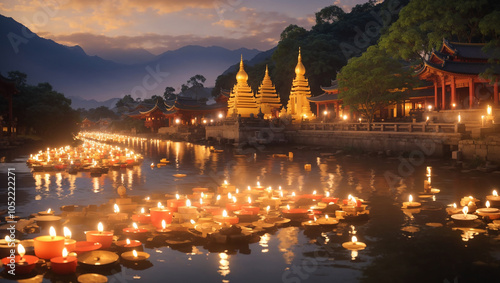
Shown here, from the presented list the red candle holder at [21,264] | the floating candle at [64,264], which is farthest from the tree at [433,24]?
the red candle holder at [21,264]

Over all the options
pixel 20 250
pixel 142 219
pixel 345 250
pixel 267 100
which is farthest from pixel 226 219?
pixel 267 100

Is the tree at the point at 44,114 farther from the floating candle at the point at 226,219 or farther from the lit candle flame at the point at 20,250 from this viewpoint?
the lit candle flame at the point at 20,250

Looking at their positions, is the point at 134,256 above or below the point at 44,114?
below

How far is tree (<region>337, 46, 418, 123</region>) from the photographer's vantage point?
1384 inches

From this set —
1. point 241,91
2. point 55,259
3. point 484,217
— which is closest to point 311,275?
point 55,259

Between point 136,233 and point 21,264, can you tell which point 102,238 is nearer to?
point 136,233

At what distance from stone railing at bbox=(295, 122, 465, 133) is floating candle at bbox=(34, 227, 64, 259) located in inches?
945

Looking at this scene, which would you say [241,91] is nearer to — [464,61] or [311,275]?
[464,61]

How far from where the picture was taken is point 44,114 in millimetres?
57000

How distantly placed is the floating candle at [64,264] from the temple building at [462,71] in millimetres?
32199

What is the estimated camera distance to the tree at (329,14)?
109 m

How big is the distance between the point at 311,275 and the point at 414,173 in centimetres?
1511

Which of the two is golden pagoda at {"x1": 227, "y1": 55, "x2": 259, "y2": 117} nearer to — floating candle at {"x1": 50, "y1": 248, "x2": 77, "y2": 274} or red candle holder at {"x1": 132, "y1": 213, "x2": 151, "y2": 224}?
red candle holder at {"x1": 132, "y1": 213, "x2": 151, "y2": 224}

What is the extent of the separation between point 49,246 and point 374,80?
31745 mm
